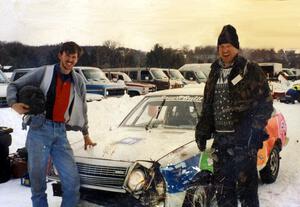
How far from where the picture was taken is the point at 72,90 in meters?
2.77

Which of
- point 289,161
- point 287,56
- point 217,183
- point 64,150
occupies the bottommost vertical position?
point 289,161

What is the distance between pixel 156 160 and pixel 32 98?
0.87 metres

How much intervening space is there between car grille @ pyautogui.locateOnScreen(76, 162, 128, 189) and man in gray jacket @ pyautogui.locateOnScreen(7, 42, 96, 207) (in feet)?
0.19

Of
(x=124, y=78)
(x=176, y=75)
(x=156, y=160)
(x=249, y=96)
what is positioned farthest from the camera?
(x=176, y=75)

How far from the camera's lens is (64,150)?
8.84ft

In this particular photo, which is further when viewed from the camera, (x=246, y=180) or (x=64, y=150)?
(x=64, y=150)

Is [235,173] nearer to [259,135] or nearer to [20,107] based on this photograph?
Answer: [259,135]

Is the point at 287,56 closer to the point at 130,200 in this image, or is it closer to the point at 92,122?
the point at 130,200

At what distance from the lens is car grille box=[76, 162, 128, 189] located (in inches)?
98.7

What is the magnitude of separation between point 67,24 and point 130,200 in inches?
95.2

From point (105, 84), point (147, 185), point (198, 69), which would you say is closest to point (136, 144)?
point (147, 185)

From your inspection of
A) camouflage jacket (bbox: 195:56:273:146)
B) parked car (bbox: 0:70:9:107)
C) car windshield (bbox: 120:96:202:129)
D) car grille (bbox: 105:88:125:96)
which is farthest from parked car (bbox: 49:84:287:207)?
car grille (bbox: 105:88:125:96)

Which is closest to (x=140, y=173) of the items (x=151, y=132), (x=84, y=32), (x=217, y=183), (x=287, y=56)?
(x=217, y=183)

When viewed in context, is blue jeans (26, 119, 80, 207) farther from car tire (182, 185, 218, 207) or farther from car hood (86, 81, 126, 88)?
car hood (86, 81, 126, 88)
